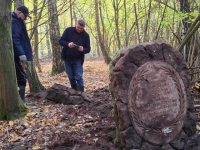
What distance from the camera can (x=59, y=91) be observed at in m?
4.41

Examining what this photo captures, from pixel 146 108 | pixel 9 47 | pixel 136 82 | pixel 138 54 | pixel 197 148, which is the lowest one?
pixel 197 148

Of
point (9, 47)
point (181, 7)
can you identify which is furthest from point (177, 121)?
point (181, 7)

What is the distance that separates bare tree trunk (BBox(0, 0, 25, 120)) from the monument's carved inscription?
81.1 inches

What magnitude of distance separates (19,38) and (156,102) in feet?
10.3

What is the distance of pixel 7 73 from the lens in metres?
3.19

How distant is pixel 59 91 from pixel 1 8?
207 centimetres

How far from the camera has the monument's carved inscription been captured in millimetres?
2391

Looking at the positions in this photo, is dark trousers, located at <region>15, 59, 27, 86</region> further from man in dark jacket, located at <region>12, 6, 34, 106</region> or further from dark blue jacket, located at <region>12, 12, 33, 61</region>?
dark blue jacket, located at <region>12, 12, 33, 61</region>

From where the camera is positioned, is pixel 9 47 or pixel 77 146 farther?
pixel 9 47

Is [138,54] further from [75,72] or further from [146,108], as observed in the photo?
[75,72]

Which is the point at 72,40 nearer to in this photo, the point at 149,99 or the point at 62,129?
the point at 62,129

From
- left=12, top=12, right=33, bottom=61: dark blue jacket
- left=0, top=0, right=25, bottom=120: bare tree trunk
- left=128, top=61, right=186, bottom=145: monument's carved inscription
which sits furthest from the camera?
left=12, top=12, right=33, bottom=61: dark blue jacket

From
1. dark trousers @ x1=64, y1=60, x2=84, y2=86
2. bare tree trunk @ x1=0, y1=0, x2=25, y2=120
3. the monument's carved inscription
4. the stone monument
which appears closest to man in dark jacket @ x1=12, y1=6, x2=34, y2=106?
bare tree trunk @ x1=0, y1=0, x2=25, y2=120

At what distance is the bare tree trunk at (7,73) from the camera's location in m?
3.10
